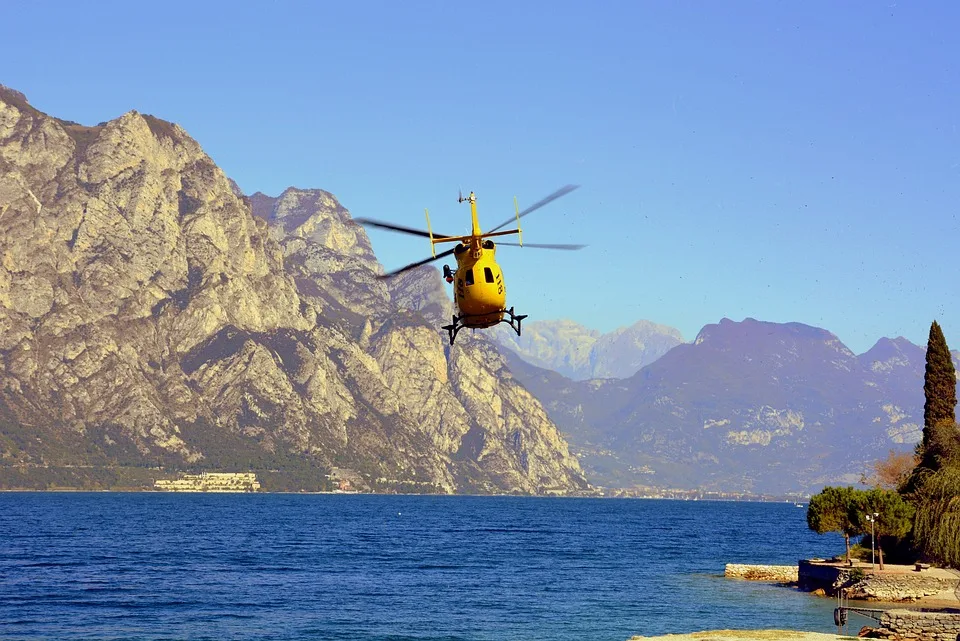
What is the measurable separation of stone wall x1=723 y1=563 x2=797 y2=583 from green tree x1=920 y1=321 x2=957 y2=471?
14465mm

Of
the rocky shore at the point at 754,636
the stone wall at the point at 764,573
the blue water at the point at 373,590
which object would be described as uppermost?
the rocky shore at the point at 754,636

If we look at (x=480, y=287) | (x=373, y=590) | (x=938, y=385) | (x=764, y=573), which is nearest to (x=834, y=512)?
(x=764, y=573)

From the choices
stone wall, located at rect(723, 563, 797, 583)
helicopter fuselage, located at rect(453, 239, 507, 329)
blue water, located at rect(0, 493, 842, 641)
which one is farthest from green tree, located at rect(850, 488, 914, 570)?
helicopter fuselage, located at rect(453, 239, 507, 329)

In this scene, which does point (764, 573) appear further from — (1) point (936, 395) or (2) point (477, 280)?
(2) point (477, 280)

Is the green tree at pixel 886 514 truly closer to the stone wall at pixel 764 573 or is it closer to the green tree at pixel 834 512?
the green tree at pixel 834 512

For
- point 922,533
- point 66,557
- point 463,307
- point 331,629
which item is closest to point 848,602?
point 922,533

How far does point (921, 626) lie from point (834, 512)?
34.3 m

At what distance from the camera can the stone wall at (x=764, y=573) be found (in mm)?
98938

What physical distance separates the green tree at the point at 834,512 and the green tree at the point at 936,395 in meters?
6.52

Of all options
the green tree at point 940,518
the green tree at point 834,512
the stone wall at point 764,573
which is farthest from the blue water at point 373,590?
the green tree at point 940,518

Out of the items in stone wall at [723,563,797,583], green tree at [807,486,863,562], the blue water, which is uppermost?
green tree at [807,486,863,562]

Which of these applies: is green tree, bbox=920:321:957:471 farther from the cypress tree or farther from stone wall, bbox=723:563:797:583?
stone wall, bbox=723:563:797:583

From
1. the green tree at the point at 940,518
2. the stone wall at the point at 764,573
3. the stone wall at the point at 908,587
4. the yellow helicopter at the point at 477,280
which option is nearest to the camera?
the yellow helicopter at the point at 477,280

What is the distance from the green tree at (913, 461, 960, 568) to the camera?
72.0 metres
